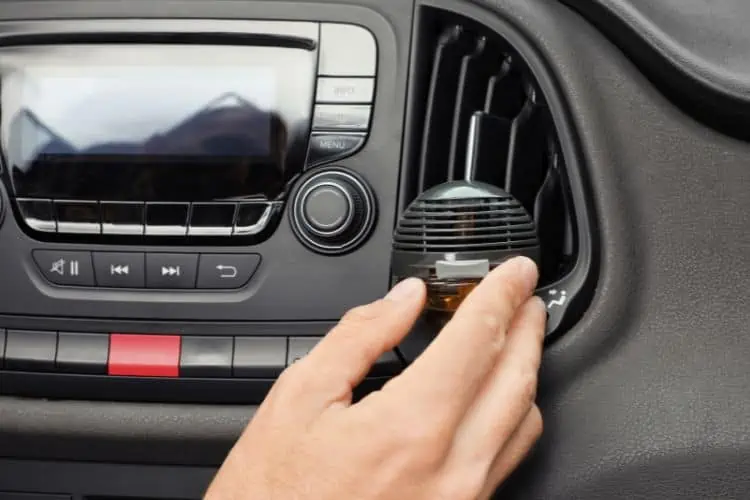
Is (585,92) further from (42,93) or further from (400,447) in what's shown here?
(42,93)

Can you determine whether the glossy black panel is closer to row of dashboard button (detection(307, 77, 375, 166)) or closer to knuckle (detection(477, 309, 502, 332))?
row of dashboard button (detection(307, 77, 375, 166))

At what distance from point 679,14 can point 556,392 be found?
0.26m

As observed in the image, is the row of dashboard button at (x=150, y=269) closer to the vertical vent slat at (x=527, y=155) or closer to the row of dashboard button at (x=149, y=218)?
the row of dashboard button at (x=149, y=218)

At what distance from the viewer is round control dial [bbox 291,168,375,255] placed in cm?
56

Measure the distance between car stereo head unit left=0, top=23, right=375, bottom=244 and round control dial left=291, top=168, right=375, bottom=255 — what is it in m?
0.02

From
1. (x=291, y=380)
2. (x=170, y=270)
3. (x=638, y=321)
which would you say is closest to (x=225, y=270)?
(x=170, y=270)

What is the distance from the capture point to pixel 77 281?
60cm

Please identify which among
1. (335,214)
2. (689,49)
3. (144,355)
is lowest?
(144,355)

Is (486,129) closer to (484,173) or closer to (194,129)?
(484,173)

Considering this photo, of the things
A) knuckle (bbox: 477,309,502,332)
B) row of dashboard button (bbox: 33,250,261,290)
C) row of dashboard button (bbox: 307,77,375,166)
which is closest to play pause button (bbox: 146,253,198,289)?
row of dashboard button (bbox: 33,250,261,290)

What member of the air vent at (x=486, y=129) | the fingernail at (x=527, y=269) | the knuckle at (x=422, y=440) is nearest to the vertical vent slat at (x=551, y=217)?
the air vent at (x=486, y=129)

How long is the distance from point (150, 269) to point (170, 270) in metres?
0.01

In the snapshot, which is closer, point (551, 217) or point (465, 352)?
point (465, 352)

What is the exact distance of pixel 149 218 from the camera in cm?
59
